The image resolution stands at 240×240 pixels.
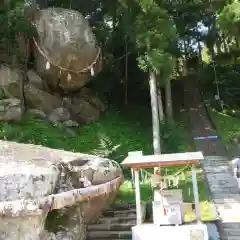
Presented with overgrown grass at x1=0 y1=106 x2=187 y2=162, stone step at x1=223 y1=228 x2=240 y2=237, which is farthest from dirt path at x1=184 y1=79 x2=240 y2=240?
overgrown grass at x1=0 y1=106 x2=187 y2=162

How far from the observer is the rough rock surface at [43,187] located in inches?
293

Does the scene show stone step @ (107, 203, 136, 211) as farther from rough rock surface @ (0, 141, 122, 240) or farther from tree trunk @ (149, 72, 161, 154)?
tree trunk @ (149, 72, 161, 154)

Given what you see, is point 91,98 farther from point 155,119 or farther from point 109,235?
point 109,235

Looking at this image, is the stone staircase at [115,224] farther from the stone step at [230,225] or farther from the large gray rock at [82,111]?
the large gray rock at [82,111]

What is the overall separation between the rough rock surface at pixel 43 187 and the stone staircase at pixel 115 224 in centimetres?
30

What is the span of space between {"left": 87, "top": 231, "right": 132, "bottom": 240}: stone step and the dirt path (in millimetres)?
2288

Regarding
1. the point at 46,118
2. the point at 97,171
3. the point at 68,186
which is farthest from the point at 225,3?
the point at 68,186

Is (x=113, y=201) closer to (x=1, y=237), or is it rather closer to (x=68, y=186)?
(x=68, y=186)

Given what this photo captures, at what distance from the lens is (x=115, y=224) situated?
35.0ft

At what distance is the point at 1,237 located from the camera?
293 inches

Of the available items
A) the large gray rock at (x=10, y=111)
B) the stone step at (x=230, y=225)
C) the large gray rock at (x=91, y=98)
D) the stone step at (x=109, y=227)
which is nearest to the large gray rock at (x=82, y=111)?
the large gray rock at (x=91, y=98)

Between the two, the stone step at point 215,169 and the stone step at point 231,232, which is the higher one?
the stone step at point 215,169

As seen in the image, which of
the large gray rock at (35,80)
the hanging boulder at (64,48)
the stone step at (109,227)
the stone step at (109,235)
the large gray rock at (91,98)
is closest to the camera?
the stone step at (109,235)

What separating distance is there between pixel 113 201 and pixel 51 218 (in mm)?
3222
